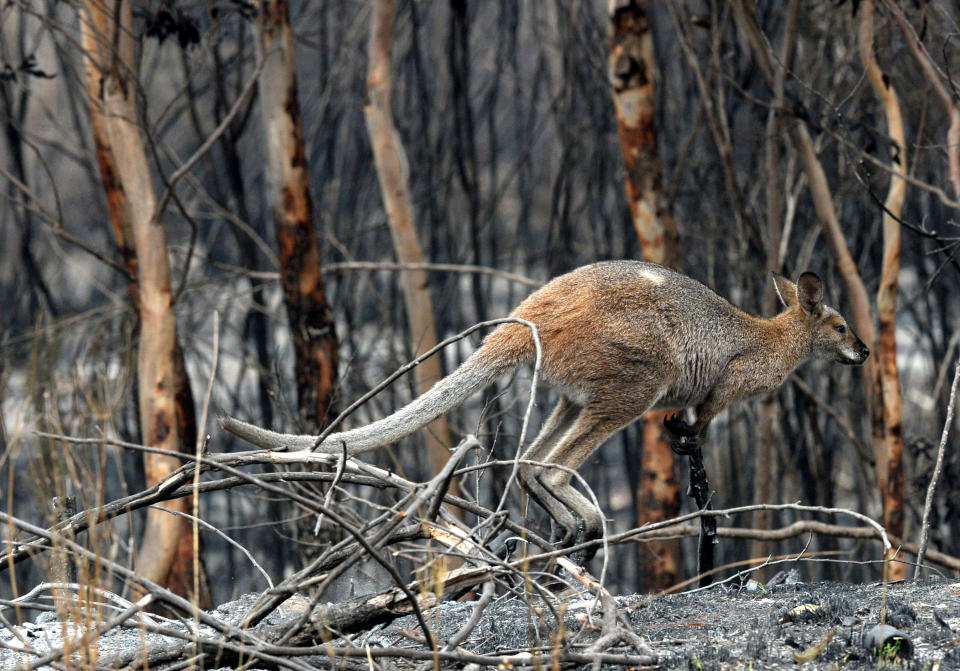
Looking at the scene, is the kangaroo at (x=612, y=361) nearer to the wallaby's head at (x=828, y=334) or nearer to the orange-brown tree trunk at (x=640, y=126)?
the wallaby's head at (x=828, y=334)

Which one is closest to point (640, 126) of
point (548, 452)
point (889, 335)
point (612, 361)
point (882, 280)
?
point (882, 280)

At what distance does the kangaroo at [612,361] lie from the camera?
5004 millimetres

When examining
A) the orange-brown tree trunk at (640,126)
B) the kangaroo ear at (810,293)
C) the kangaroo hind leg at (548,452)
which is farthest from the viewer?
the orange-brown tree trunk at (640,126)

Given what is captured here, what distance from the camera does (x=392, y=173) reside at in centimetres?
840

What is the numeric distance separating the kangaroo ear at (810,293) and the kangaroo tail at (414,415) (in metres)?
1.62

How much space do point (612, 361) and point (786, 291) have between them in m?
1.41

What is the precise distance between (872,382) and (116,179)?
5276 millimetres

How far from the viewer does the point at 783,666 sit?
339 centimetres

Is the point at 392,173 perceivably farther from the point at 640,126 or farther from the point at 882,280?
the point at 882,280

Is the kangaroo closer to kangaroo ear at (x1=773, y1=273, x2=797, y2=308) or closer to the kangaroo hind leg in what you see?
the kangaroo hind leg

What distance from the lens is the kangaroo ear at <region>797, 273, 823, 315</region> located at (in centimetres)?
571

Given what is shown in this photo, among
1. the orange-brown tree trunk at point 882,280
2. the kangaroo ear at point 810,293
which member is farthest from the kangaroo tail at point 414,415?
the orange-brown tree trunk at point 882,280

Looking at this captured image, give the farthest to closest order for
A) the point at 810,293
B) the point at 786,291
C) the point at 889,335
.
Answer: the point at 889,335 < the point at 786,291 < the point at 810,293

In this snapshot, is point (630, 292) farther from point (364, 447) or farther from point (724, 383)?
point (364, 447)
